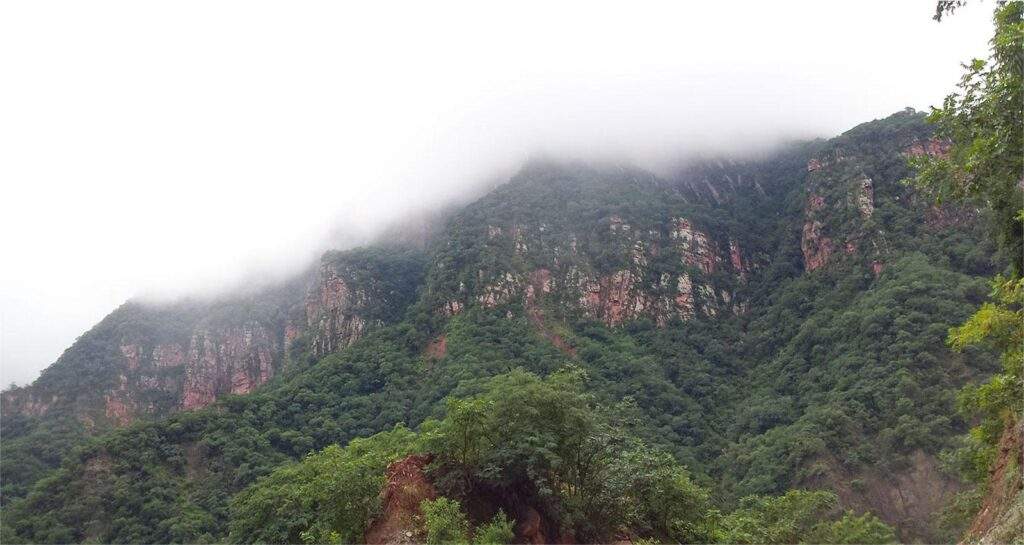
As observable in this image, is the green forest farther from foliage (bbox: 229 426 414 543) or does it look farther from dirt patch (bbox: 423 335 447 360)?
dirt patch (bbox: 423 335 447 360)

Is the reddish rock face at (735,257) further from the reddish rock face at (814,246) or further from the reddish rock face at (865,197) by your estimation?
the reddish rock face at (865,197)

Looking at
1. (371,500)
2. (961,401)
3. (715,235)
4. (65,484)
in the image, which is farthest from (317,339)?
(961,401)

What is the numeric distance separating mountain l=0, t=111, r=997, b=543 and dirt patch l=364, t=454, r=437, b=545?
980cm

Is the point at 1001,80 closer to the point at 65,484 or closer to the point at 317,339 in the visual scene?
the point at 65,484

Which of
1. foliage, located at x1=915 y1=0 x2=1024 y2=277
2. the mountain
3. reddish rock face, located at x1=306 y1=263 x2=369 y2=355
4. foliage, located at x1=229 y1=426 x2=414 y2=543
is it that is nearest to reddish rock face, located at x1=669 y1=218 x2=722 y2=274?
the mountain

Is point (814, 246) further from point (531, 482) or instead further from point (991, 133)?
point (991, 133)

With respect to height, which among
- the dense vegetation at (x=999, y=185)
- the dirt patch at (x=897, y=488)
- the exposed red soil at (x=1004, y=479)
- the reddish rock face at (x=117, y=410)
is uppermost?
the dense vegetation at (x=999, y=185)

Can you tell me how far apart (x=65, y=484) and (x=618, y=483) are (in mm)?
50064

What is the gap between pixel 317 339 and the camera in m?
99.1

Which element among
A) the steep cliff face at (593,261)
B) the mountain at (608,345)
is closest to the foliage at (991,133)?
the mountain at (608,345)

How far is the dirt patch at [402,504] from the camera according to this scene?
2448 cm

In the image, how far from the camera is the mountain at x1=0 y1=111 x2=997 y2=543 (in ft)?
170

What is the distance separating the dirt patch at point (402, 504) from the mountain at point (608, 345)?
980cm

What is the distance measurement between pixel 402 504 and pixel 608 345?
58773mm
